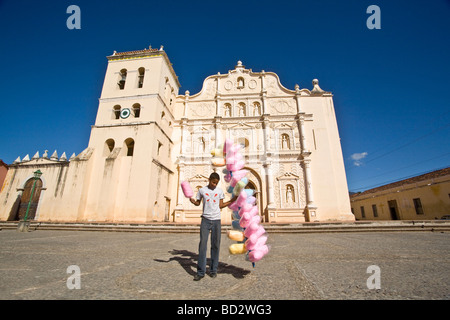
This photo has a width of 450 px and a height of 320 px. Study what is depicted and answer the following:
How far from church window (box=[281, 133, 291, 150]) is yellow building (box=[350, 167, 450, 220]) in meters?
12.9

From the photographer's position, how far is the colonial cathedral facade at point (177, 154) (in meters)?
13.4

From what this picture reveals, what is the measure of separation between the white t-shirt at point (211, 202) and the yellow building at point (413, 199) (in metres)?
22.3

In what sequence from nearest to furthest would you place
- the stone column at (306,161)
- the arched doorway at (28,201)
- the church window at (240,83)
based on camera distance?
the arched doorway at (28,201) < the stone column at (306,161) < the church window at (240,83)

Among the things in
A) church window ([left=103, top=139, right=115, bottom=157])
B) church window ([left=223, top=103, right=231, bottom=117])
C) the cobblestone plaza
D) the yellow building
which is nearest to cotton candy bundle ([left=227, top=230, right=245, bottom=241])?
the cobblestone plaza

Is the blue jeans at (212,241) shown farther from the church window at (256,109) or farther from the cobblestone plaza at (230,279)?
the church window at (256,109)

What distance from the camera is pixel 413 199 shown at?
754 inches

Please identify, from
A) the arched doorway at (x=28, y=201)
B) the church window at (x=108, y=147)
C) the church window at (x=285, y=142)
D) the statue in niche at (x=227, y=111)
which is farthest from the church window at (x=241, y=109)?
the arched doorway at (x=28, y=201)

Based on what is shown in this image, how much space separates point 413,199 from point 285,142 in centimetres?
1395

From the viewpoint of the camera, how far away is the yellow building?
54.2 feet

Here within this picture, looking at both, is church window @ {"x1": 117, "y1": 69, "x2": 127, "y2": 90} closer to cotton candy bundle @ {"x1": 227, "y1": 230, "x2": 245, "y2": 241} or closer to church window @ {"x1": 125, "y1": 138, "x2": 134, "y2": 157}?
church window @ {"x1": 125, "y1": 138, "x2": 134, "y2": 157}

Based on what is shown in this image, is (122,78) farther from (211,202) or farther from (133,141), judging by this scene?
(211,202)

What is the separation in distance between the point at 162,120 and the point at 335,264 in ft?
53.1

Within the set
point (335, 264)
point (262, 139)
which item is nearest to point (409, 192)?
point (262, 139)
